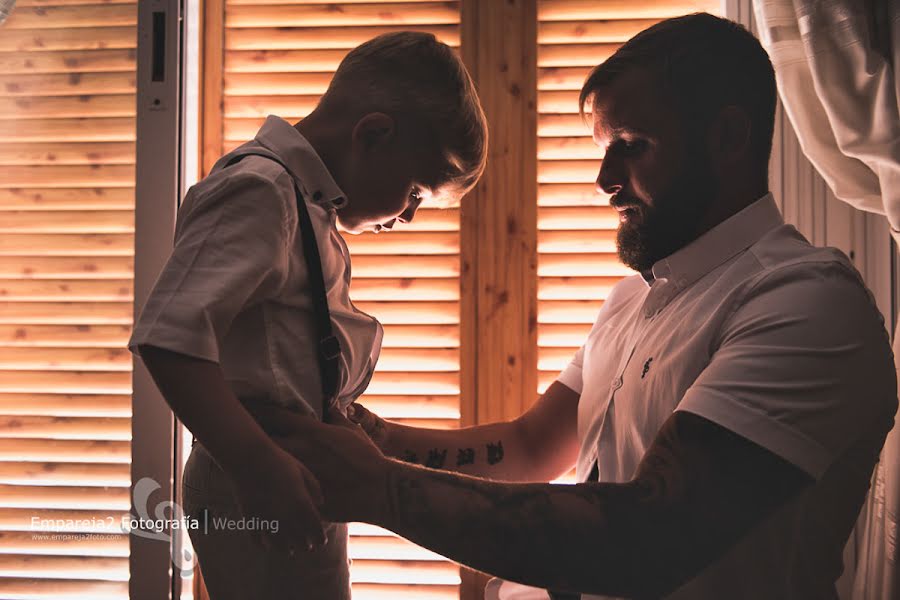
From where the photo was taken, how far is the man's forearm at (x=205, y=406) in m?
0.73

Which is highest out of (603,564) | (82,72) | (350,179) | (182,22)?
(182,22)

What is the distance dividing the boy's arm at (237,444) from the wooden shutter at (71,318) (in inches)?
45.7

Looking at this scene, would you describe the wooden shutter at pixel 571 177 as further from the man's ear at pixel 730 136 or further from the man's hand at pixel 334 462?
the man's hand at pixel 334 462

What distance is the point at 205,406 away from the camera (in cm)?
73

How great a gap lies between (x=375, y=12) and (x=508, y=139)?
50cm

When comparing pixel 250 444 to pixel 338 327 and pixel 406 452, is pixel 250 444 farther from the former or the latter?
pixel 406 452

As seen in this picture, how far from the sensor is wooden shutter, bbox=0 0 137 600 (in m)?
1.77

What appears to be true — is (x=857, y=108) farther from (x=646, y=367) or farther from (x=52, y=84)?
(x=52, y=84)

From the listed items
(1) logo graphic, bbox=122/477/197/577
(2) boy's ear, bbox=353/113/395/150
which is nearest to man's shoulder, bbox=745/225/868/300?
(2) boy's ear, bbox=353/113/395/150

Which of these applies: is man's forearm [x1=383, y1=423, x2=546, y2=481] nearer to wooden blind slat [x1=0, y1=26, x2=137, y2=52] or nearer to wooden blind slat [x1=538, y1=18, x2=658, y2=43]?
wooden blind slat [x1=538, y1=18, x2=658, y2=43]

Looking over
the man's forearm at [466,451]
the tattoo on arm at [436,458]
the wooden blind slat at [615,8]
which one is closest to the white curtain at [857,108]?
the wooden blind slat at [615,8]

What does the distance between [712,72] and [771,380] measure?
0.52 metres

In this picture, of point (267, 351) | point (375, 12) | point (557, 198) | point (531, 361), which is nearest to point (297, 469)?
point (267, 351)

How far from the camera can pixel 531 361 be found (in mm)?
1734
